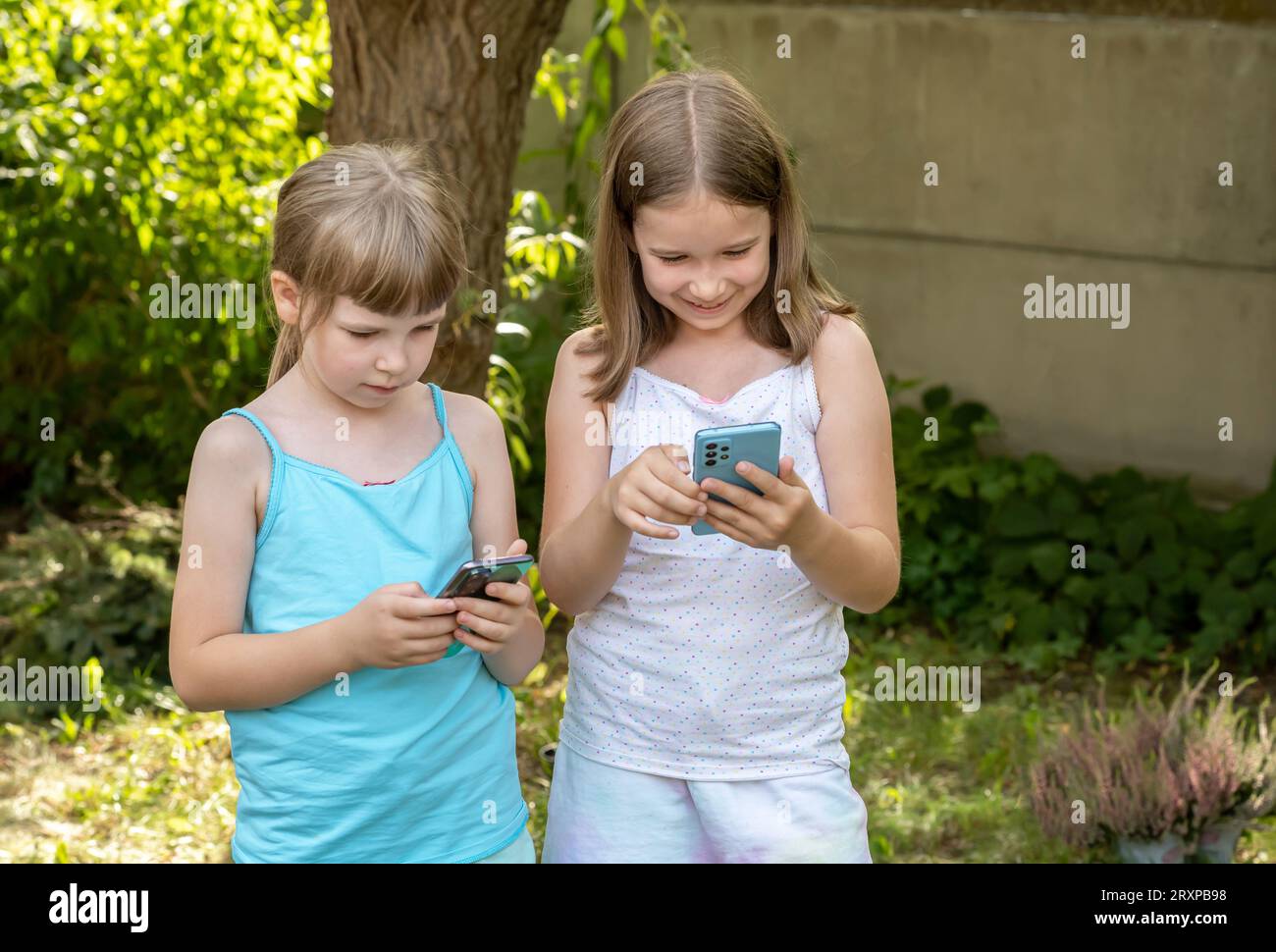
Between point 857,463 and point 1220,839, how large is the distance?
1920 millimetres

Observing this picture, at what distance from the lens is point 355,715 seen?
202 cm

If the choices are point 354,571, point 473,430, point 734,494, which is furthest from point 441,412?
point 734,494

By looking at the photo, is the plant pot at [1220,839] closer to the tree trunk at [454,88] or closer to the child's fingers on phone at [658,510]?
the tree trunk at [454,88]

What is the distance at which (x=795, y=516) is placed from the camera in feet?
6.37

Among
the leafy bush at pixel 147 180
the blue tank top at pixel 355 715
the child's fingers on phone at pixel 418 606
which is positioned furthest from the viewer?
the leafy bush at pixel 147 180

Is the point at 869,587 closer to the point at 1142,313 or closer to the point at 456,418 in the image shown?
the point at 456,418

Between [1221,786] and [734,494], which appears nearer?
[734,494]

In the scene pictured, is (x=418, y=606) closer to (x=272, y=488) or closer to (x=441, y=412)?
(x=272, y=488)

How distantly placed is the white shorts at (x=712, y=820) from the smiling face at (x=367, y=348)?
63 centimetres

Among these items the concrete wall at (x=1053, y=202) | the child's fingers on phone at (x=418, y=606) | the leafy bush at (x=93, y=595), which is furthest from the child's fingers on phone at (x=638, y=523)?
the concrete wall at (x=1053, y=202)

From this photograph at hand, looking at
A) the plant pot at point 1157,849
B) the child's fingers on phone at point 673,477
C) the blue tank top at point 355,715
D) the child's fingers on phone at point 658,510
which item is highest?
the child's fingers on phone at point 673,477

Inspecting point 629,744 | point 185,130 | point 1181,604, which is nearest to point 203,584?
point 629,744

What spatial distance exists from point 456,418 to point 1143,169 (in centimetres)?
363

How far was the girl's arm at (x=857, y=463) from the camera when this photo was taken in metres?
2.10
